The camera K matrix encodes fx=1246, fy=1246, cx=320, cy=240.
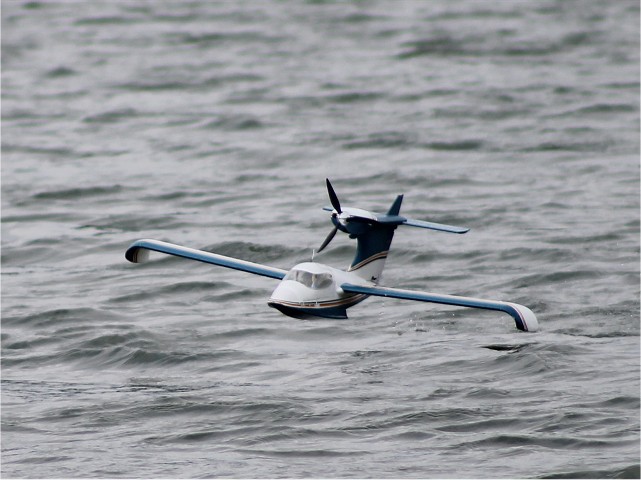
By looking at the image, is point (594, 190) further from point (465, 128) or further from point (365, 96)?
point (365, 96)

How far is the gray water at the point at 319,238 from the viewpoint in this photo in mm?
23078

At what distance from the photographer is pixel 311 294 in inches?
979

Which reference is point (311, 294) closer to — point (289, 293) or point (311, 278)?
point (311, 278)

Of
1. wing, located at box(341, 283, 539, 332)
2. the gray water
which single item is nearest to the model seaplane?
wing, located at box(341, 283, 539, 332)

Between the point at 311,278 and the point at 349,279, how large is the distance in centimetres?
132

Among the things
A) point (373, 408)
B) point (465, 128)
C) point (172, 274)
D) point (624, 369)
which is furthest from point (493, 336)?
point (465, 128)

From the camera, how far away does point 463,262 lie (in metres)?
35.5

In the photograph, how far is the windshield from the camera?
984 inches

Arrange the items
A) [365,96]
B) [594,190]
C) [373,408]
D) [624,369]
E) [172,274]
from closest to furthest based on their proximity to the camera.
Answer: [373,408], [624,369], [172,274], [594,190], [365,96]

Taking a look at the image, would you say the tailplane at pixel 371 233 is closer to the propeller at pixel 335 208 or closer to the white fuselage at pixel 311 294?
the propeller at pixel 335 208

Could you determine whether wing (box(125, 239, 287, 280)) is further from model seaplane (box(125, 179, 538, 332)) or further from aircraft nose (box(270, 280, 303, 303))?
Answer: aircraft nose (box(270, 280, 303, 303))

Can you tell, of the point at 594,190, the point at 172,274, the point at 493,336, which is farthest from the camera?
the point at 594,190

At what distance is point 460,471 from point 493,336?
26.7 feet

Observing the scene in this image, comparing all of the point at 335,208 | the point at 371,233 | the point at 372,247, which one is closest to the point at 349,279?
the point at 372,247
